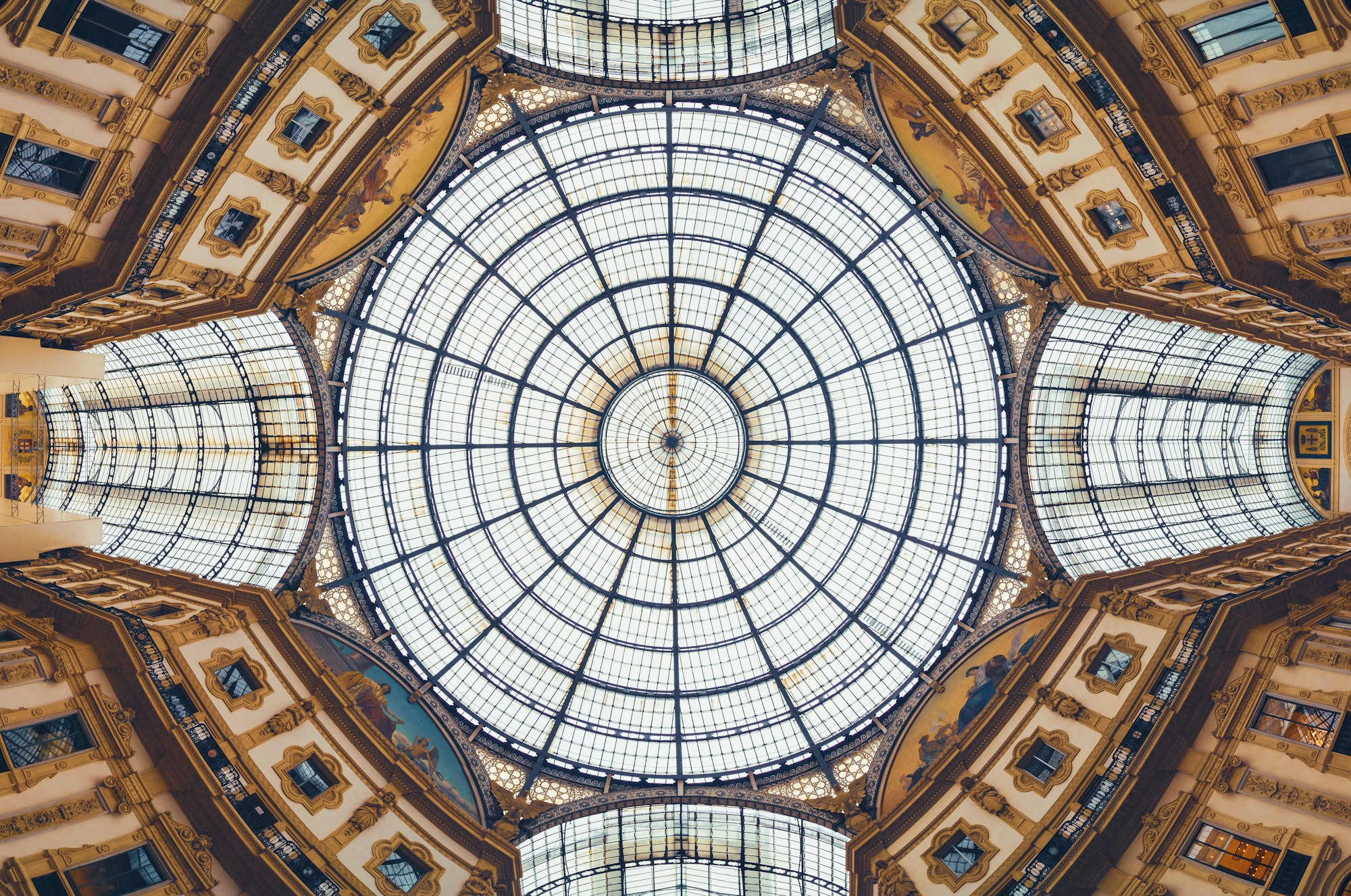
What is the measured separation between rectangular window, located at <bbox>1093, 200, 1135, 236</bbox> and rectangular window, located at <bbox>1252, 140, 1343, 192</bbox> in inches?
127

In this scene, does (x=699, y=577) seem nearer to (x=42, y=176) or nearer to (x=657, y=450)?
(x=657, y=450)

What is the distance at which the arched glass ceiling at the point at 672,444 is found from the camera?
2595 centimetres

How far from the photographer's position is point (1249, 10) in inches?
563

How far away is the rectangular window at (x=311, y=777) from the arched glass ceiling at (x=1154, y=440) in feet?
79.5

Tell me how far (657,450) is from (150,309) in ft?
57.4

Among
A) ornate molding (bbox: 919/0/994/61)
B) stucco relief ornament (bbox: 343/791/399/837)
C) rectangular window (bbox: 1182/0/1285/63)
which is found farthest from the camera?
stucco relief ornament (bbox: 343/791/399/837)

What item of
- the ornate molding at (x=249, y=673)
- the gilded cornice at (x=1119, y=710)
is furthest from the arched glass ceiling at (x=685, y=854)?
the ornate molding at (x=249, y=673)

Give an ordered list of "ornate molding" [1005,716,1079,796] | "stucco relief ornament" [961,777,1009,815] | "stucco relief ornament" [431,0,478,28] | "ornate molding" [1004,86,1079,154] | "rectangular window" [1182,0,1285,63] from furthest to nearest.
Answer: "stucco relief ornament" [961,777,1009,815]
"ornate molding" [1005,716,1079,796]
"stucco relief ornament" [431,0,478,28]
"ornate molding" [1004,86,1079,154]
"rectangular window" [1182,0,1285,63]

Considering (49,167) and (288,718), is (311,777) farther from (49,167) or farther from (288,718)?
(49,167)

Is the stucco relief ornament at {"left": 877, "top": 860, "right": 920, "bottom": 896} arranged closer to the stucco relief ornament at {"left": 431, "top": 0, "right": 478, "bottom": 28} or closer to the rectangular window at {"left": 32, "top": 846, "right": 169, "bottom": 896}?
the rectangular window at {"left": 32, "top": 846, "right": 169, "bottom": 896}

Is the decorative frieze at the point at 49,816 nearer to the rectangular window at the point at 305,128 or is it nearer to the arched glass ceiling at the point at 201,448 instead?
the arched glass ceiling at the point at 201,448

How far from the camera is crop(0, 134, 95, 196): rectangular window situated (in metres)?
14.6

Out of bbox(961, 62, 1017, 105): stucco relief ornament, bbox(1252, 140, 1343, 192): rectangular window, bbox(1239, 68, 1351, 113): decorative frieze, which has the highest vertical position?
bbox(961, 62, 1017, 105): stucco relief ornament

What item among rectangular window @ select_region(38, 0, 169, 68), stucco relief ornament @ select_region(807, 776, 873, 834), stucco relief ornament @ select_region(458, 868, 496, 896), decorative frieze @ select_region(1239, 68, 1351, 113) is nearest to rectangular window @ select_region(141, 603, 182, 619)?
stucco relief ornament @ select_region(458, 868, 496, 896)
